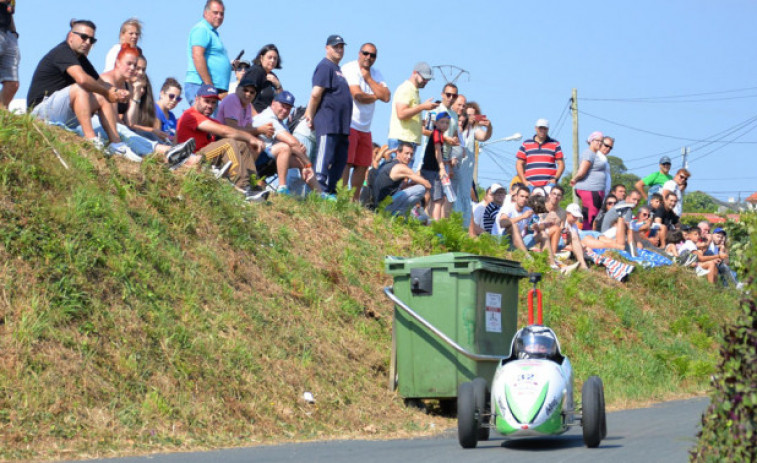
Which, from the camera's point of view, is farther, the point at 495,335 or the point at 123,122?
the point at 123,122

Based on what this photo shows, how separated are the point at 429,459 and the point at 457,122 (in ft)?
33.4

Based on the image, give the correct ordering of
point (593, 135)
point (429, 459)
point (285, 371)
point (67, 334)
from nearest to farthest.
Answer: point (429, 459)
point (67, 334)
point (285, 371)
point (593, 135)

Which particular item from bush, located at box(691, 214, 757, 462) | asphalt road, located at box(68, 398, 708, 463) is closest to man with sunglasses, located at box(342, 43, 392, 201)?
asphalt road, located at box(68, 398, 708, 463)

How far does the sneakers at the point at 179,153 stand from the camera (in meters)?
13.2

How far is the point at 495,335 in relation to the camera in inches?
475

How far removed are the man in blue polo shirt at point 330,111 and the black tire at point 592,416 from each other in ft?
23.0

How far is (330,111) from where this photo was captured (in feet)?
51.0

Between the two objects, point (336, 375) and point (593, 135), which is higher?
point (593, 135)

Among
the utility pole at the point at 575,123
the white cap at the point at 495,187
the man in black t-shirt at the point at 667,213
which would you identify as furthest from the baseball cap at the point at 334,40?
the utility pole at the point at 575,123

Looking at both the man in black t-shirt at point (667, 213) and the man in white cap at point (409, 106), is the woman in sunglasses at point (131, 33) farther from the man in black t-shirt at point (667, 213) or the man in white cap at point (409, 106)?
the man in black t-shirt at point (667, 213)

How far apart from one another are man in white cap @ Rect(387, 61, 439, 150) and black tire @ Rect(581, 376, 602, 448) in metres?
8.15

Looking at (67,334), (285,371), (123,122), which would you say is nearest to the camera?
(67,334)

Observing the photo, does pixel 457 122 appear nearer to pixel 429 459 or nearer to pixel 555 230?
pixel 555 230

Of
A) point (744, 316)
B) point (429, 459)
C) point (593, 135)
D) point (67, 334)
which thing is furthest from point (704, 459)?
point (593, 135)
